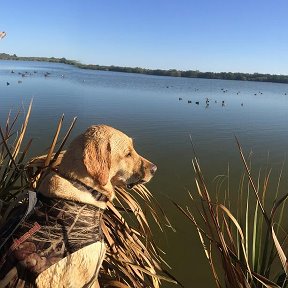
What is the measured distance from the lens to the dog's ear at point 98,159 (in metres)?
2.57

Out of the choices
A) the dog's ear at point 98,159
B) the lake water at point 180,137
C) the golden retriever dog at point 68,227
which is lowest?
the lake water at point 180,137

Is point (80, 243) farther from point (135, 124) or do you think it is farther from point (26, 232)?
point (135, 124)

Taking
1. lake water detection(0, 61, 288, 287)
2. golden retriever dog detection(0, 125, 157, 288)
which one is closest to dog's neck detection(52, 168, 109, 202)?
golden retriever dog detection(0, 125, 157, 288)

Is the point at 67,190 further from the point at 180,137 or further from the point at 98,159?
the point at 180,137

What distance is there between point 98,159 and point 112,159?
29 centimetres

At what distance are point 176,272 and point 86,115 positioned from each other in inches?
390

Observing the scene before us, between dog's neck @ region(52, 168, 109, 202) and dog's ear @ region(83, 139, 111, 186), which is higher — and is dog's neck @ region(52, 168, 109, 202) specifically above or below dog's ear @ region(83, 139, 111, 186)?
below

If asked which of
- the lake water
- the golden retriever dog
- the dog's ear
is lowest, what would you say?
the lake water

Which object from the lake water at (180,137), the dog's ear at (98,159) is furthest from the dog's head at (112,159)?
the lake water at (180,137)

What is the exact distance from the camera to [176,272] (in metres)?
4.72

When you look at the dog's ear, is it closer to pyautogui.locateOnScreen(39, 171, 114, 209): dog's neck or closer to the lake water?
pyautogui.locateOnScreen(39, 171, 114, 209): dog's neck

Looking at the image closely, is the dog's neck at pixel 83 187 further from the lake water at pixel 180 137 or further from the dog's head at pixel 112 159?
the lake water at pixel 180 137

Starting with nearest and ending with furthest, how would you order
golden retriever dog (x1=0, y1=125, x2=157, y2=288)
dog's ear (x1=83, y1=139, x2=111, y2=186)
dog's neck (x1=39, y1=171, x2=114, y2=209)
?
golden retriever dog (x1=0, y1=125, x2=157, y2=288), dog's neck (x1=39, y1=171, x2=114, y2=209), dog's ear (x1=83, y1=139, x2=111, y2=186)

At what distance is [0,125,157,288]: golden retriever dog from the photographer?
2.21 metres
